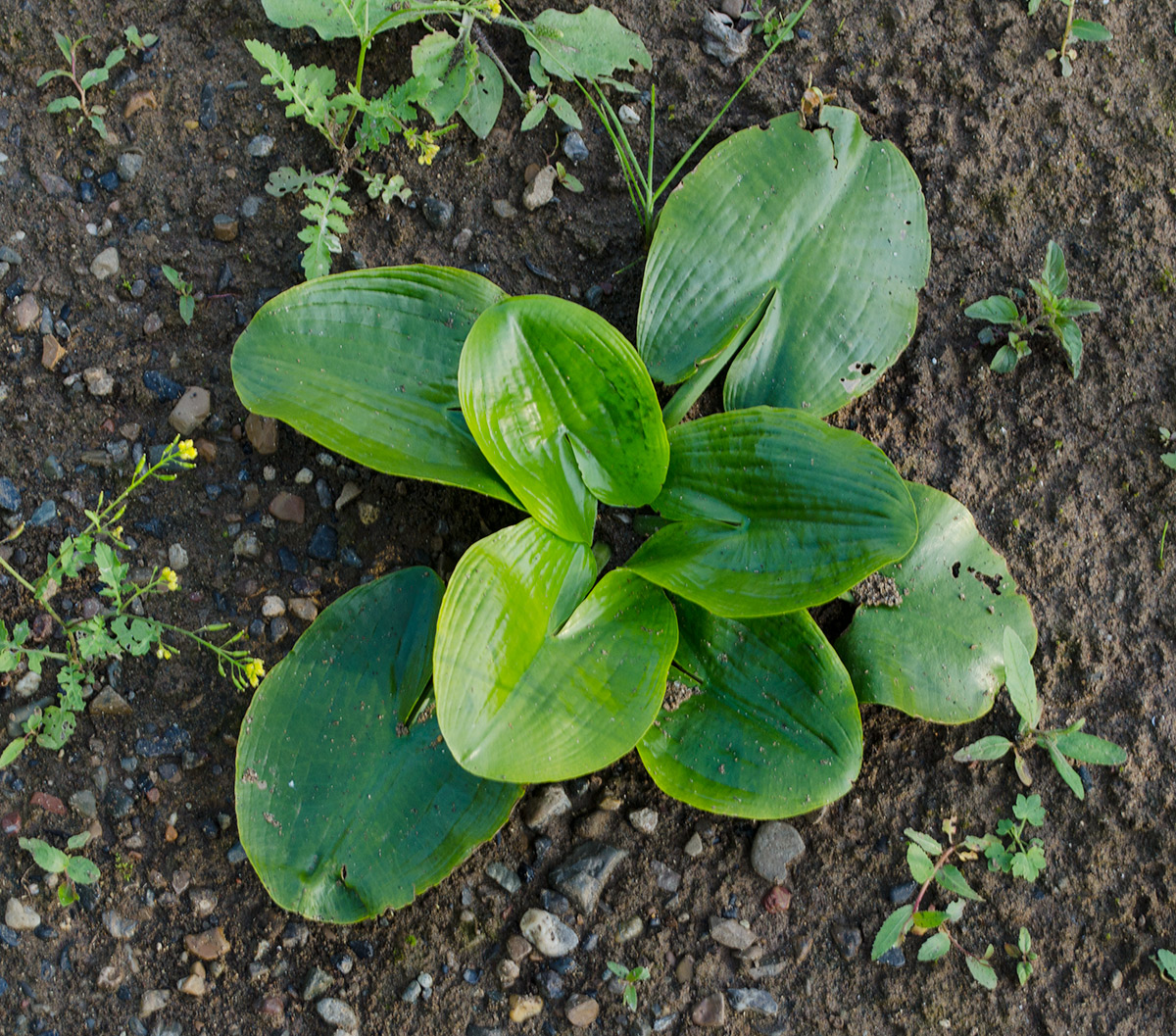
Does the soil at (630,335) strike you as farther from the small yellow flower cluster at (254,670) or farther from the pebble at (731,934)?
the small yellow flower cluster at (254,670)

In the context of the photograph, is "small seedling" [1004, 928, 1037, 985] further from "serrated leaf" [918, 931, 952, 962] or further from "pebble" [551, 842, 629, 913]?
"pebble" [551, 842, 629, 913]

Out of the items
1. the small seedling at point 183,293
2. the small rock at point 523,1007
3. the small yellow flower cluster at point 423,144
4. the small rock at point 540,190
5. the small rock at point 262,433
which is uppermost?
the small yellow flower cluster at point 423,144

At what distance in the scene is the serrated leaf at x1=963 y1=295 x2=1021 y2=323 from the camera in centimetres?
204

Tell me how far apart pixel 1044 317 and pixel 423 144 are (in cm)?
133

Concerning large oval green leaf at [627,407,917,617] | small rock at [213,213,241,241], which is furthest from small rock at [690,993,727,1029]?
small rock at [213,213,241,241]

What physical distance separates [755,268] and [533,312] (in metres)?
0.53

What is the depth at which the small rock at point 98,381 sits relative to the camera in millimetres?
1896

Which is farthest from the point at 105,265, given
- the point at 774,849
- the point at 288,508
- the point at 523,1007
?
the point at 774,849

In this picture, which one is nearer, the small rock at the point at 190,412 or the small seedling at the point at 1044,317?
the small rock at the point at 190,412

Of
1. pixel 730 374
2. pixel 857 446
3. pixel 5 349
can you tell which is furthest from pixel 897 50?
pixel 5 349

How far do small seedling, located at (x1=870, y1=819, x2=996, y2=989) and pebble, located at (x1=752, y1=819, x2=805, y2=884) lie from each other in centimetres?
20

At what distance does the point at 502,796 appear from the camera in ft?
5.56

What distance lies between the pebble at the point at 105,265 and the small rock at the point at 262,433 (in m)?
0.41

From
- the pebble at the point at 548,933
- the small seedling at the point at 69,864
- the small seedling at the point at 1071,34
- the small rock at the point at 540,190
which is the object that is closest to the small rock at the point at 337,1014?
the pebble at the point at 548,933
